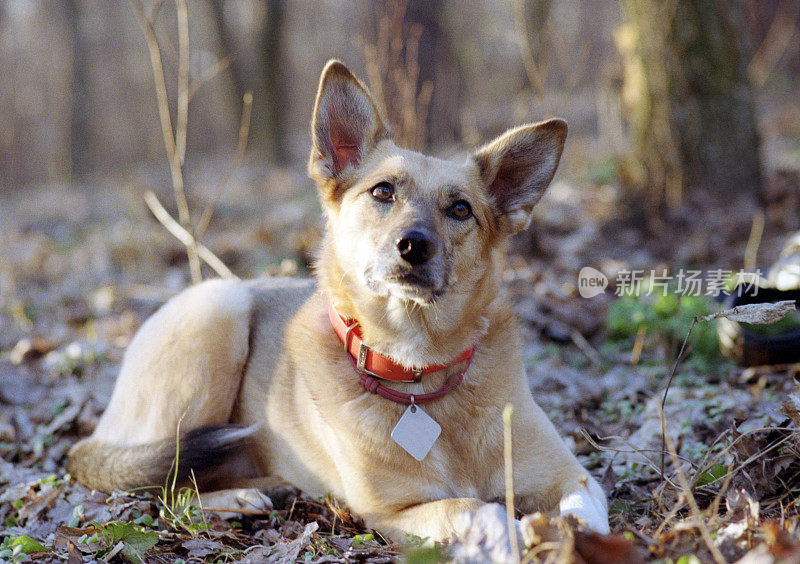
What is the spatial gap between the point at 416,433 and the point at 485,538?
0.76m

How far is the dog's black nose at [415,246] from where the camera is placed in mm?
2678

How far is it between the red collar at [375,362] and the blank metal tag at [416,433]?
0.17 m

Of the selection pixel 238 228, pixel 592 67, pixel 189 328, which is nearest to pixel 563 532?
pixel 189 328

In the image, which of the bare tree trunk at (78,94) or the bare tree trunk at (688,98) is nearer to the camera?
the bare tree trunk at (688,98)

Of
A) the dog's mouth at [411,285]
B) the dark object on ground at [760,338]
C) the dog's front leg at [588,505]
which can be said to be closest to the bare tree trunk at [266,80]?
the dark object on ground at [760,338]

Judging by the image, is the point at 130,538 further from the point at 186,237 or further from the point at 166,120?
the point at 166,120

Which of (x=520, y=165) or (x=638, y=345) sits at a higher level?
(x=520, y=165)

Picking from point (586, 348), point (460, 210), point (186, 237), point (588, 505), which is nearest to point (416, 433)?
point (588, 505)

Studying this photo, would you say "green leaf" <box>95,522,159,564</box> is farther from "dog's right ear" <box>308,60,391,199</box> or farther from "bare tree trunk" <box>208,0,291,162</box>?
"bare tree trunk" <box>208,0,291,162</box>

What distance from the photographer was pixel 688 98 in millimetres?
6055

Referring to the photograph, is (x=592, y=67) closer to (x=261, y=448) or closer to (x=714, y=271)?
(x=714, y=271)

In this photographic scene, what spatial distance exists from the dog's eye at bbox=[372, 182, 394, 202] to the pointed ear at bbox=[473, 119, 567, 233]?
53 centimetres

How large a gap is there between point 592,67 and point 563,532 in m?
15.5

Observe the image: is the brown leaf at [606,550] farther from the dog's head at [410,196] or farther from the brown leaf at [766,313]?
the dog's head at [410,196]
